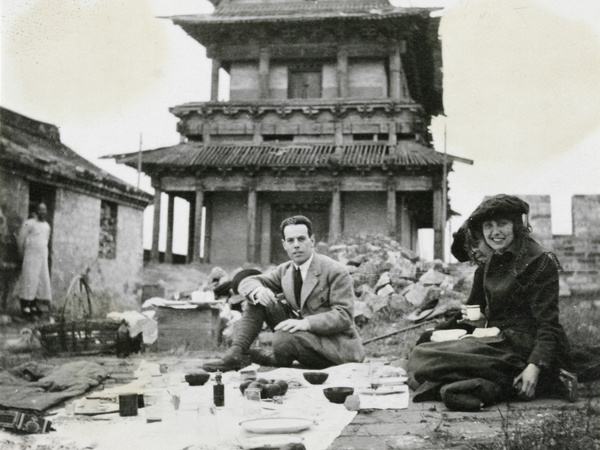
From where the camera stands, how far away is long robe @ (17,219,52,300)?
8961 millimetres

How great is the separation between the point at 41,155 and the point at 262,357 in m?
5.01

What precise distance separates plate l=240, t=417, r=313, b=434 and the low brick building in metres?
6.17

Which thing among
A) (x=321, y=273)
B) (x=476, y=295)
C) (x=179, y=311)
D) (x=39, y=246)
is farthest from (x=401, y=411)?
(x=39, y=246)

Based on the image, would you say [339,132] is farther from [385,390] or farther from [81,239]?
[385,390]

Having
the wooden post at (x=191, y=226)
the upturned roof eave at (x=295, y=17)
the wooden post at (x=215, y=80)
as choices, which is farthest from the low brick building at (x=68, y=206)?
the wooden post at (x=215, y=80)

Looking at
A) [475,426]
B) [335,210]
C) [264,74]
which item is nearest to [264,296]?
[475,426]

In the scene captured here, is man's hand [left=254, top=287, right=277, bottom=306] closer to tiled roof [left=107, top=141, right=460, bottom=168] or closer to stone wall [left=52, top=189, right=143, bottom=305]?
stone wall [left=52, top=189, right=143, bottom=305]

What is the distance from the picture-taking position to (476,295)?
4922 mm

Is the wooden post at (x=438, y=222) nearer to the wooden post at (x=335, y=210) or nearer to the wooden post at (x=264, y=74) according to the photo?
the wooden post at (x=335, y=210)

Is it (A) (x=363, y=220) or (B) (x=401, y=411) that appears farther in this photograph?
(A) (x=363, y=220)

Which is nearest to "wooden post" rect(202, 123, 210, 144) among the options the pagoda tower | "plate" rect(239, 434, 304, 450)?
the pagoda tower

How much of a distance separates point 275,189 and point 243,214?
1.51 metres

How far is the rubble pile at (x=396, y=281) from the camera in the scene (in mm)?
10938

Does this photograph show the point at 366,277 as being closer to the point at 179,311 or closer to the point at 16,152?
the point at 179,311
